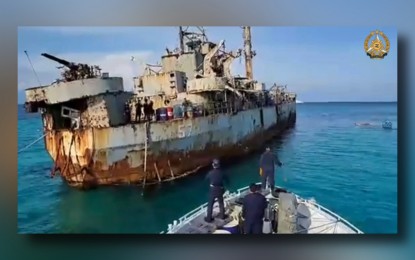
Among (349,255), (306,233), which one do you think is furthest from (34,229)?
(349,255)

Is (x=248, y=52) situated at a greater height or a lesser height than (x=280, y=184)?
greater

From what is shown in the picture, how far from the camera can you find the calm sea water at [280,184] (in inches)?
112

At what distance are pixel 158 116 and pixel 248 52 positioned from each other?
1.84 ft

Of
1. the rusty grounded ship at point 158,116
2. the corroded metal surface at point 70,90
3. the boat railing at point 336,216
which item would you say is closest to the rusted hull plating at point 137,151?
the rusty grounded ship at point 158,116

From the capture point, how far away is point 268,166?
291cm

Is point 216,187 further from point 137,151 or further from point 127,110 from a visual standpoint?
point 127,110

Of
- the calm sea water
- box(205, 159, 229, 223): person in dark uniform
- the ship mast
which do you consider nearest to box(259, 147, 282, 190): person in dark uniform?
the calm sea water

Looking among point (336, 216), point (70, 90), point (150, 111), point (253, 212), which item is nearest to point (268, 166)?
point (253, 212)

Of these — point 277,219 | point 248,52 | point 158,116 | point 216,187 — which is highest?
point 248,52

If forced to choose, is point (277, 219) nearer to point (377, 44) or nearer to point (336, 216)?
point (336, 216)

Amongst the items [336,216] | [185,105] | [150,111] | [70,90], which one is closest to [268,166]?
[336,216]

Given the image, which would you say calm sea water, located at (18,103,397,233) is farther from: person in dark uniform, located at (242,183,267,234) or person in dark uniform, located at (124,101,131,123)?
person in dark uniform, located at (124,101,131,123)

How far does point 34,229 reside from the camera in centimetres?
283

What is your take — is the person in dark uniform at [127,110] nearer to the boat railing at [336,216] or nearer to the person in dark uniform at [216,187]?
the person in dark uniform at [216,187]
